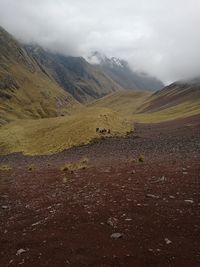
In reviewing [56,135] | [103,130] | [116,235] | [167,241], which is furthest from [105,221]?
[56,135]

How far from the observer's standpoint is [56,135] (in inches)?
2297

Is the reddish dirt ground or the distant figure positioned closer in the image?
the reddish dirt ground

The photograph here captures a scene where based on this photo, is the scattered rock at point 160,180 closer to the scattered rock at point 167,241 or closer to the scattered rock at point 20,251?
the scattered rock at point 167,241

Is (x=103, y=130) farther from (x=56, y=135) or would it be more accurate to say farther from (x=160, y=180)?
(x=160, y=180)

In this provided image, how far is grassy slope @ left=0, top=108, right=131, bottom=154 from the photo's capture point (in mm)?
52547

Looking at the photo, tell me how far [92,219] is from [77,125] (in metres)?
46.7

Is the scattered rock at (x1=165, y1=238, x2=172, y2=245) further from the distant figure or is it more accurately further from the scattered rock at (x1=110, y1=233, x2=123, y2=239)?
the distant figure

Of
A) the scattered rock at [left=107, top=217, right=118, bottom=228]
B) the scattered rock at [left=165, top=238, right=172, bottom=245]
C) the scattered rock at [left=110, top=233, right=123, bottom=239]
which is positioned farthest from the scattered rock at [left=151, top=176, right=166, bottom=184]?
the scattered rock at [left=165, top=238, right=172, bottom=245]

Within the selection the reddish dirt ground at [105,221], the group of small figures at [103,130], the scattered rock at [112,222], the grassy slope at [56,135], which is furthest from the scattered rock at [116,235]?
the group of small figures at [103,130]

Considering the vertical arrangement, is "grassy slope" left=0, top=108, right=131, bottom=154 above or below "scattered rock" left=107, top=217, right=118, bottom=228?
above

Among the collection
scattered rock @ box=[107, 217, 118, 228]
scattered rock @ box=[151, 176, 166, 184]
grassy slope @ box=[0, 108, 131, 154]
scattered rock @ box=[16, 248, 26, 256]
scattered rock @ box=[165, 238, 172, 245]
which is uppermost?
grassy slope @ box=[0, 108, 131, 154]

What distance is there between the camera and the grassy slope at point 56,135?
172 ft

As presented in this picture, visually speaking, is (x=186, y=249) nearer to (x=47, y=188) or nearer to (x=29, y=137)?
(x=47, y=188)

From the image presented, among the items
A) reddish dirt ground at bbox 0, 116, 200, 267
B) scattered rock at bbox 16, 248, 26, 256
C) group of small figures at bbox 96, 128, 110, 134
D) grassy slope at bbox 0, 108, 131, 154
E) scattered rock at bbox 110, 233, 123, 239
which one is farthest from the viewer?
group of small figures at bbox 96, 128, 110, 134
